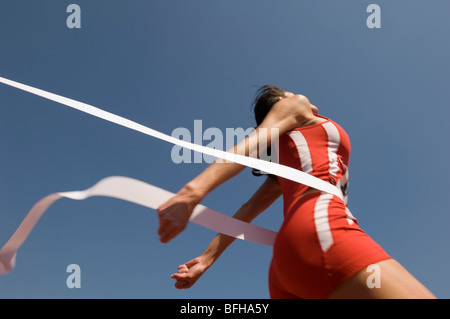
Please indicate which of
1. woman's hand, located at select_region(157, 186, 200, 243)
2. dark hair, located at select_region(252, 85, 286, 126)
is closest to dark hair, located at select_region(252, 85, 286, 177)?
dark hair, located at select_region(252, 85, 286, 126)

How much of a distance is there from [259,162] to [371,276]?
61 cm

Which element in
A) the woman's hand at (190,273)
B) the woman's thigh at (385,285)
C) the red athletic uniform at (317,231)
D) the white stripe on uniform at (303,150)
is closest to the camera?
the woman's thigh at (385,285)

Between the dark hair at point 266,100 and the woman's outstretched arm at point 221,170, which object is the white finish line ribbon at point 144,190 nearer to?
the woman's outstretched arm at point 221,170

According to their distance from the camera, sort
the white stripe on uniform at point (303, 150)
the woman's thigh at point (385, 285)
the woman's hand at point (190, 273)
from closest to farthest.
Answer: the woman's thigh at point (385, 285)
the white stripe on uniform at point (303, 150)
the woman's hand at point (190, 273)

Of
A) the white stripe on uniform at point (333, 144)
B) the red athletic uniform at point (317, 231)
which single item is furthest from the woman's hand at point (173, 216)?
the white stripe on uniform at point (333, 144)

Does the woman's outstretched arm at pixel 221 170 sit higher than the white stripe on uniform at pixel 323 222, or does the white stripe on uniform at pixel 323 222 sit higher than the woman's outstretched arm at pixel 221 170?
the woman's outstretched arm at pixel 221 170

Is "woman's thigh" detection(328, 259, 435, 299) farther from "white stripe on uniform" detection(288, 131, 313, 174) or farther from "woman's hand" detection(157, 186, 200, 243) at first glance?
"woman's hand" detection(157, 186, 200, 243)

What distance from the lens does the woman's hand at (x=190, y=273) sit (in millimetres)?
1915

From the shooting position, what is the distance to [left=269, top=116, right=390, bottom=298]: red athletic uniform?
1271 millimetres
